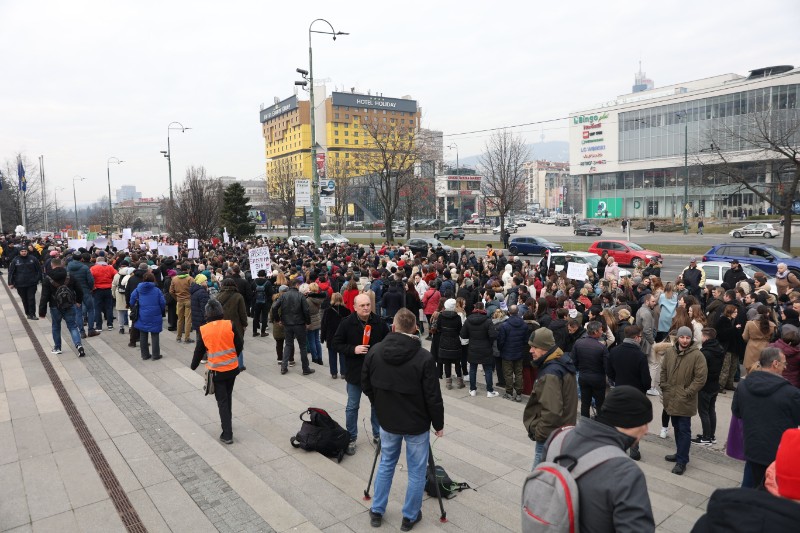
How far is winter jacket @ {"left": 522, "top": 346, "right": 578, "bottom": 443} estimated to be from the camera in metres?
4.91

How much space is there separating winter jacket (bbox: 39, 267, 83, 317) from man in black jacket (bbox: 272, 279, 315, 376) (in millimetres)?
4482

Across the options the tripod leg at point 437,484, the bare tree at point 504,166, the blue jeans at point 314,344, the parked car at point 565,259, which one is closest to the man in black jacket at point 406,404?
the tripod leg at point 437,484

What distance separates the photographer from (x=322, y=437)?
6.37 meters

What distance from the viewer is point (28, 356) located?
36.5 ft

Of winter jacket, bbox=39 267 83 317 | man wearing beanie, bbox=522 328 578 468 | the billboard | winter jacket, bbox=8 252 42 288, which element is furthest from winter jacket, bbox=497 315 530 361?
the billboard

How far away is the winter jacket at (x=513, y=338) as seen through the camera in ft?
28.5

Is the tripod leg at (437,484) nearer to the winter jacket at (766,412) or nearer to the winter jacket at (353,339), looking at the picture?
the winter jacket at (353,339)

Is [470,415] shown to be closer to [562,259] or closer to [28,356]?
[28,356]

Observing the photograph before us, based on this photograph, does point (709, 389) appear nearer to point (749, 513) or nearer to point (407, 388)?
point (407, 388)

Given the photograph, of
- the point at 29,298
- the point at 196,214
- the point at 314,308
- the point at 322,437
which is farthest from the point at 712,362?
the point at 196,214

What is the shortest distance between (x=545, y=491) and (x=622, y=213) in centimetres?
9184

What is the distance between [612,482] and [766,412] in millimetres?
3131

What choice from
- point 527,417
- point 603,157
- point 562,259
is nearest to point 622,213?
point 603,157

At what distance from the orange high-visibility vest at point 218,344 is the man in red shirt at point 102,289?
788cm
